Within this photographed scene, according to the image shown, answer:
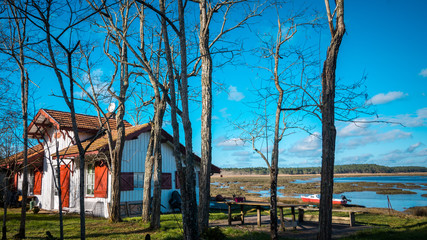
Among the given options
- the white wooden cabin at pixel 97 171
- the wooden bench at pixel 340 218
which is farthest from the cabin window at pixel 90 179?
the wooden bench at pixel 340 218

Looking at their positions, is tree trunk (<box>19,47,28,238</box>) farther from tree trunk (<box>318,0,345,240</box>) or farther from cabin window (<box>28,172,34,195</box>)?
cabin window (<box>28,172,34,195</box>)

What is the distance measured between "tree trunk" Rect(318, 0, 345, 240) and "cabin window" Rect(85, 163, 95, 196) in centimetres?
1335

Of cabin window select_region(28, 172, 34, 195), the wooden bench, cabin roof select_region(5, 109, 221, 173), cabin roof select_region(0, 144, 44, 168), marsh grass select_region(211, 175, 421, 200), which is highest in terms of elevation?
cabin roof select_region(5, 109, 221, 173)

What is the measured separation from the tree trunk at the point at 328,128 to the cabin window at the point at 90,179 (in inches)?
526

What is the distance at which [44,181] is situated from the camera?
20.7 m

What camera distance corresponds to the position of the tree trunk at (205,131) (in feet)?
26.3

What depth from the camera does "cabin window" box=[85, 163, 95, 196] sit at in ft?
56.1

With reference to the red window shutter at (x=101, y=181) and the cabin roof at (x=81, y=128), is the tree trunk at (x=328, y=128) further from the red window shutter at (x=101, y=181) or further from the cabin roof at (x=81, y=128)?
the red window shutter at (x=101, y=181)

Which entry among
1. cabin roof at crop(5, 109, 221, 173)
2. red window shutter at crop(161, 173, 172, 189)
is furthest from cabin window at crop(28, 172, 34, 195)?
red window shutter at crop(161, 173, 172, 189)

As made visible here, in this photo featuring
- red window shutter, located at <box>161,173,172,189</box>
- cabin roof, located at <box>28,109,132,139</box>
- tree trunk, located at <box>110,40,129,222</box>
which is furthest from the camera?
cabin roof, located at <box>28,109,132,139</box>

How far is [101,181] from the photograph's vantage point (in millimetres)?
16281

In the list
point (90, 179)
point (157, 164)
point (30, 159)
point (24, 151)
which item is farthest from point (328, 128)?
point (30, 159)

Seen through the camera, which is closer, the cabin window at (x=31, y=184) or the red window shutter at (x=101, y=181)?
the red window shutter at (x=101, y=181)

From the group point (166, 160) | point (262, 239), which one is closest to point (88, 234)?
point (262, 239)
